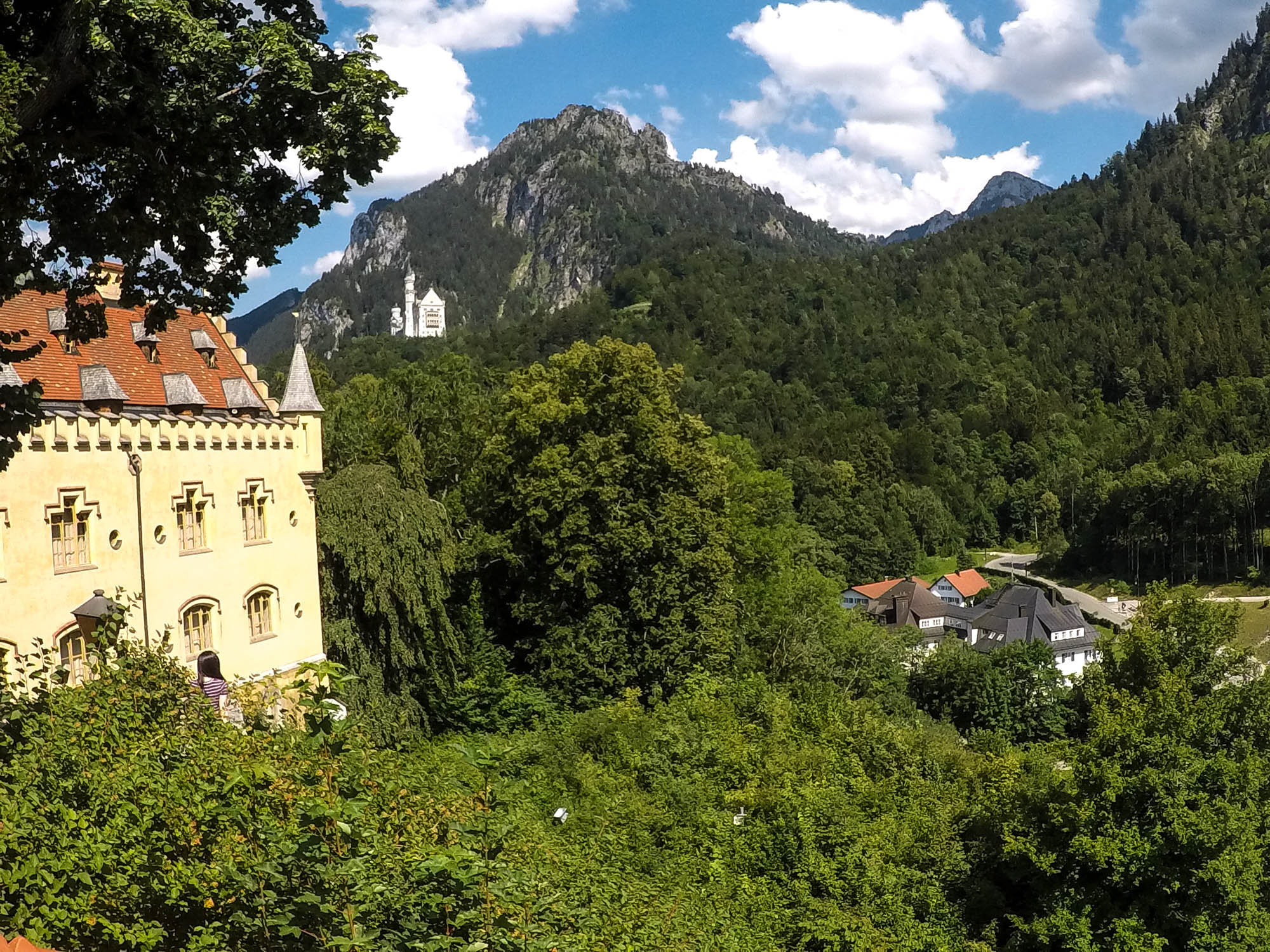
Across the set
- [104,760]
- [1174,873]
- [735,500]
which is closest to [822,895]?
[1174,873]

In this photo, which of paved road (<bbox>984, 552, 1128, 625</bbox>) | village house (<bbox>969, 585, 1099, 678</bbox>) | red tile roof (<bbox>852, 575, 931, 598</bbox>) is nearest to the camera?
village house (<bbox>969, 585, 1099, 678</bbox>)

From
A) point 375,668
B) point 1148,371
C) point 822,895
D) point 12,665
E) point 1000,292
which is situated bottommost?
point 822,895

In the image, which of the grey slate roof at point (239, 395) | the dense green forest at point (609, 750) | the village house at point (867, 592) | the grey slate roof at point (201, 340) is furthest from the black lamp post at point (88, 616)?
the village house at point (867, 592)

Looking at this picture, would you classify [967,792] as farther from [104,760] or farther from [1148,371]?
[1148,371]

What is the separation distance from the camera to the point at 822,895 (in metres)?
16.7

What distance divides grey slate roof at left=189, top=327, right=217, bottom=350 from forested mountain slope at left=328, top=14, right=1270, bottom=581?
80.0 metres

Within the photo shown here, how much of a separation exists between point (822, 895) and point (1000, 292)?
17553cm

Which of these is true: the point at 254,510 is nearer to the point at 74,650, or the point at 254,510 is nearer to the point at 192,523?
the point at 192,523

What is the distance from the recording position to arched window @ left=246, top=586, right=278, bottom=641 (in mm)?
18516

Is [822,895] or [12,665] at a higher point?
[12,665]

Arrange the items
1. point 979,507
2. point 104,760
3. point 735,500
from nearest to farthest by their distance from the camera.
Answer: point 104,760 → point 735,500 → point 979,507

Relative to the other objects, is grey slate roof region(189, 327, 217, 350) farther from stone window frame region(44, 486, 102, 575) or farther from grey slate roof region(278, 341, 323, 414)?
stone window frame region(44, 486, 102, 575)

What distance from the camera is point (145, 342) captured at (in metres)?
17.6

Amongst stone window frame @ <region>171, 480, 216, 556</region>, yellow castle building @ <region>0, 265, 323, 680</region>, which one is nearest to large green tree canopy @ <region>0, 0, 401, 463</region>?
yellow castle building @ <region>0, 265, 323, 680</region>
